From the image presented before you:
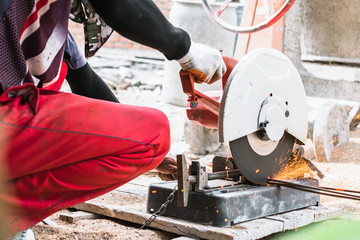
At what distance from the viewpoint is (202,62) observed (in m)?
2.29

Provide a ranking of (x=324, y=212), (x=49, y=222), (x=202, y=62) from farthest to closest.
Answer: (x=324, y=212) < (x=49, y=222) < (x=202, y=62)

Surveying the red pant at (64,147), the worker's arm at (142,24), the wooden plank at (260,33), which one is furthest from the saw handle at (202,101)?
the wooden plank at (260,33)

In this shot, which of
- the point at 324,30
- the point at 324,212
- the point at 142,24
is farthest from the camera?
the point at 324,30

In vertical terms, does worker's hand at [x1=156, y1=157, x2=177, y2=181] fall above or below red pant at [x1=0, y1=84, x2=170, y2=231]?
below

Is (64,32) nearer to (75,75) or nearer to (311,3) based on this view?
(75,75)

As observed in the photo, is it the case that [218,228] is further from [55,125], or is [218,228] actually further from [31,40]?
[31,40]

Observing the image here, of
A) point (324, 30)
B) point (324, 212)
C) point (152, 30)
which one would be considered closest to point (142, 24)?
point (152, 30)

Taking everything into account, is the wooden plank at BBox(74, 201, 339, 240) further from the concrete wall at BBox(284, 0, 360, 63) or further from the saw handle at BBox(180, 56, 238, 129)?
the concrete wall at BBox(284, 0, 360, 63)

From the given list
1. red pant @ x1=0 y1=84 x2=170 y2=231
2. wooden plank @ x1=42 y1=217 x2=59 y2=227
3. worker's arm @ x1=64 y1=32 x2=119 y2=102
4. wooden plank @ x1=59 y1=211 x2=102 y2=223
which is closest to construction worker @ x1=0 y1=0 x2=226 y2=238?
red pant @ x1=0 y1=84 x2=170 y2=231

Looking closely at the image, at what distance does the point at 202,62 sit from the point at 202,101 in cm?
31

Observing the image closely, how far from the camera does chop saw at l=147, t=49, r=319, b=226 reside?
2.39 meters

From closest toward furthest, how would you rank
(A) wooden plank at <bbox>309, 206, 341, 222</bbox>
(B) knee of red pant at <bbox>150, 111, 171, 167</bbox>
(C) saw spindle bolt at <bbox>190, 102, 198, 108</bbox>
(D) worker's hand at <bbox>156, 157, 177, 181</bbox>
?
(B) knee of red pant at <bbox>150, 111, 171, 167</bbox>, (C) saw spindle bolt at <bbox>190, 102, 198, 108</bbox>, (A) wooden plank at <bbox>309, 206, 341, 222</bbox>, (D) worker's hand at <bbox>156, 157, 177, 181</bbox>

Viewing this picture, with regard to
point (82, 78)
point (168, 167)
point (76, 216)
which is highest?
point (82, 78)

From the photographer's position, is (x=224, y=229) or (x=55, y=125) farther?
(x=224, y=229)
